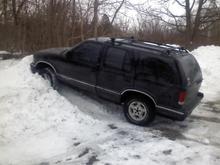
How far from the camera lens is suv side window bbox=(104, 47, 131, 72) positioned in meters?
8.30

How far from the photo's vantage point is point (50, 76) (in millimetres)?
9438

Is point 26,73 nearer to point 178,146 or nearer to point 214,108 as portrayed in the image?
point 178,146

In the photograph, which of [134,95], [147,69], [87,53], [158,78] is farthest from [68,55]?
[158,78]

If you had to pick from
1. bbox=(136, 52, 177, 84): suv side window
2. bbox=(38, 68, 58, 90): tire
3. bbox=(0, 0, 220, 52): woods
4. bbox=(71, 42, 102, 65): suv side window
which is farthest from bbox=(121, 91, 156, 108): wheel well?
bbox=(0, 0, 220, 52): woods

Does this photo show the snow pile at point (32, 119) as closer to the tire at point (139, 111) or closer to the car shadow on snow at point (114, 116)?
the car shadow on snow at point (114, 116)

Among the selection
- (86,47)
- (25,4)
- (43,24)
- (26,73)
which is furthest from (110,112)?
(25,4)

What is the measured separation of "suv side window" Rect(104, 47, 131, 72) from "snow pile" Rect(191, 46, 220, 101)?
4103 millimetres

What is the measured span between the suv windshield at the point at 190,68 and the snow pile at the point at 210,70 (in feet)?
8.65

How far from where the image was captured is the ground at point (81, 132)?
653 centimetres

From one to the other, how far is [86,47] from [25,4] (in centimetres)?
701

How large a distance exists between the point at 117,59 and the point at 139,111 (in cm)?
142

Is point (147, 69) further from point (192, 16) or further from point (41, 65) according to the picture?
point (192, 16)

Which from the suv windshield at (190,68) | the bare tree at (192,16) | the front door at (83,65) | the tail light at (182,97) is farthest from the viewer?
the bare tree at (192,16)

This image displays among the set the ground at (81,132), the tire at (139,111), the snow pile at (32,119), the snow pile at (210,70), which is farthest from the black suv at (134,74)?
the snow pile at (210,70)
